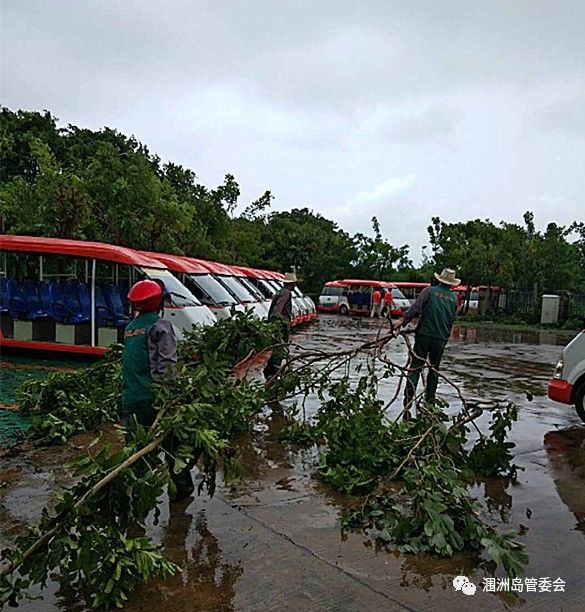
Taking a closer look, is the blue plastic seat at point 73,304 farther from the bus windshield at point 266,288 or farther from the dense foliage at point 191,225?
the bus windshield at point 266,288

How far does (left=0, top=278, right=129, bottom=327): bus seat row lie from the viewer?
1266 cm

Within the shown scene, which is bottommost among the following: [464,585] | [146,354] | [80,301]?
[464,585]

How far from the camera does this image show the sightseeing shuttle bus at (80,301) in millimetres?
12258

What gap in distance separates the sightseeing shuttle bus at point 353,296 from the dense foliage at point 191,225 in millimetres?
4634

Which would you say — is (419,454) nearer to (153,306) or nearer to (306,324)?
(153,306)

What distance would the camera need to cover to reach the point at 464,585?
405 cm

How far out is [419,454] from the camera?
5770mm

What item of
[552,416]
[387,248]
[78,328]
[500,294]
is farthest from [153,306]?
[387,248]

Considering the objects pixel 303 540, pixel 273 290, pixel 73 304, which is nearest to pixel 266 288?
pixel 273 290

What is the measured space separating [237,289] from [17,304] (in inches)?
253

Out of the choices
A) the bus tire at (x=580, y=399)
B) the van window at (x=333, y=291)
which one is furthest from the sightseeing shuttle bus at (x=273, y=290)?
the bus tire at (x=580, y=399)

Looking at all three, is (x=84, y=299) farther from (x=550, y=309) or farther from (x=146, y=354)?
(x=550, y=309)

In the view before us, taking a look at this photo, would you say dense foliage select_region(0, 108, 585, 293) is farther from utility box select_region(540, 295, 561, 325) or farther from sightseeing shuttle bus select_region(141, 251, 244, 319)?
sightseeing shuttle bus select_region(141, 251, 244, 319)

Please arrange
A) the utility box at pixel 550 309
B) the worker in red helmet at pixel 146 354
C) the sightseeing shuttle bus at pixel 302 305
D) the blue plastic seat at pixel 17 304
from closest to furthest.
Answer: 1. the worker in red helmet at pixel 146 354
2. the blue plastic seat at pixel 17 304
3. the sightseeing shuttle bus at pixel 302 305
4. the utility box at pixel 550 309
